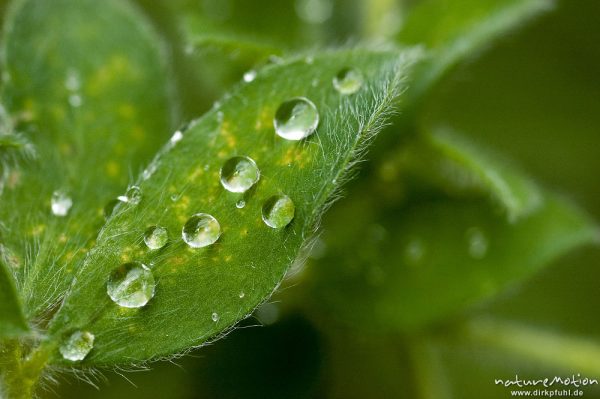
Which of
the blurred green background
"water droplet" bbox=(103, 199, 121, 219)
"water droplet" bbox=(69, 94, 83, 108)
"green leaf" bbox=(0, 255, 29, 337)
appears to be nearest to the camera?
"green leaf" bbox=(0, 255, 29, 337)

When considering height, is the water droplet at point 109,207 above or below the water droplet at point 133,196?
above

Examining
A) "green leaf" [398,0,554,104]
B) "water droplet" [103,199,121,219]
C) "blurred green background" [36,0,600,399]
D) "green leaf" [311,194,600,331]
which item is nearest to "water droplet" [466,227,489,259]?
"green leaf" [311,194,600,331]

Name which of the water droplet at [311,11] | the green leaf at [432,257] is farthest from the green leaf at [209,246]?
the water droplet at [311,11]

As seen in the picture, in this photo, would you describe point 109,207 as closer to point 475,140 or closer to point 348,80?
point 348,80

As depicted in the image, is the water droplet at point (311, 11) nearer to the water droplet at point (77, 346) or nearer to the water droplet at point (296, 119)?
the water droplet at point (296, 119)

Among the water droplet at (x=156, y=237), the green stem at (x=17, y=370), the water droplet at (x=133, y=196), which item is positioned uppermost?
the water droplet at (x=133, y=196)

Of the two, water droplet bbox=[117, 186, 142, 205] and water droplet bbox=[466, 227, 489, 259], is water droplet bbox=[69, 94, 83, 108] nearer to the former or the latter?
water droplet bbox=[117, 186, 142, 205]

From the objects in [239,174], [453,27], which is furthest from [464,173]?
[239,174]

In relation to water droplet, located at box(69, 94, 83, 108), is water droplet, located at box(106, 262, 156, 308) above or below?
below

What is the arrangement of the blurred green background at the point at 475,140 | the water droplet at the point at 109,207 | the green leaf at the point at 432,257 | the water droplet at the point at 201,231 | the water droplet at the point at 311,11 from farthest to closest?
the water droplet at the point at 311,11 < the blurred green background at the point at 475,140 < the green leaf at the point at 432,257 < the water droplet at the point at 109,207 < the water droplet at the point at 201,231
